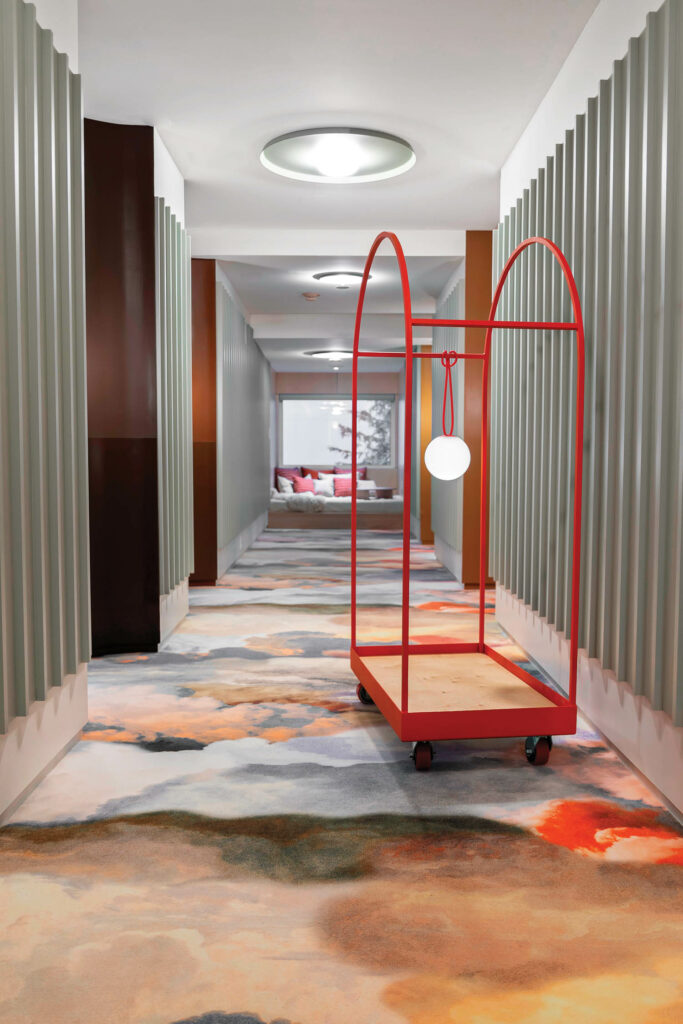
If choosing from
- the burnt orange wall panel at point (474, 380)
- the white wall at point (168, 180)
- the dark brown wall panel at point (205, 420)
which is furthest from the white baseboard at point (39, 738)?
the burnt orange wall panel at point (474, 380)

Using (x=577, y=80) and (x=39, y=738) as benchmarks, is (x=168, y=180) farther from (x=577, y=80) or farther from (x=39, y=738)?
(x=39, y=738)

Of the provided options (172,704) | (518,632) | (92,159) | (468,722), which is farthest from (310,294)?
(468,722)

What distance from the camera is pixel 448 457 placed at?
9.58ft

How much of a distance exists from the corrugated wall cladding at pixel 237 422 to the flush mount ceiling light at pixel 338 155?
1935 mm

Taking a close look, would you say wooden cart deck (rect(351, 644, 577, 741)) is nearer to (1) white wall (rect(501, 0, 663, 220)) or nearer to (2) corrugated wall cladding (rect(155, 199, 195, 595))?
(2) corrugated wall cladding (rect(155, 199, 195, 595))

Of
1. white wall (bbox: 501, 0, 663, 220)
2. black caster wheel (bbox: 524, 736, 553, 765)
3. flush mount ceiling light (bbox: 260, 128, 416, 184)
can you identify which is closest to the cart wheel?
black caster wheel (bbox: 524, 736, 553, 765)

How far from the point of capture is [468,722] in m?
2.57

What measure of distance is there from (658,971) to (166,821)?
1249mm

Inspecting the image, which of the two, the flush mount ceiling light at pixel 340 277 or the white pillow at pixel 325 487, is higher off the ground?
the flush mount ceiling light at pixel 340 277

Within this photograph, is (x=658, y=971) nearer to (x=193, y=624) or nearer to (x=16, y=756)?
(x=16, y=756)

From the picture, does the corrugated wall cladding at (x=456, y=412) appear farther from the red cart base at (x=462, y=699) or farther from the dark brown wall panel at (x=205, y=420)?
the red cart base at (x=462, y=699)

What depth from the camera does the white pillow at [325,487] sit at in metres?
12.8

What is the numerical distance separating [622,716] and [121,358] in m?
2.75

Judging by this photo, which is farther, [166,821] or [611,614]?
[611,614]
